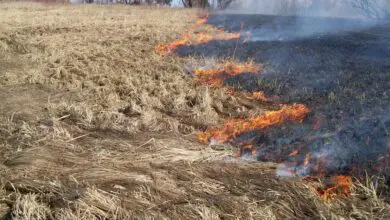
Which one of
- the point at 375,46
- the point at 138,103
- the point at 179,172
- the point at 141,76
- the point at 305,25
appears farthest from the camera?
the point at 305,25

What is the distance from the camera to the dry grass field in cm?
411

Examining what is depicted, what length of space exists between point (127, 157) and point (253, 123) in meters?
2.13

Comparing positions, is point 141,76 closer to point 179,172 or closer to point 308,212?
point 179,172

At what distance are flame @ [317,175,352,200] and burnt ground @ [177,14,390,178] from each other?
0.23 metres

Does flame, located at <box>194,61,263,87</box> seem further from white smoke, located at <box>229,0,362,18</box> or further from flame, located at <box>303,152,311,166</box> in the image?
white smoke, located at <box>229,0,362,18</box>

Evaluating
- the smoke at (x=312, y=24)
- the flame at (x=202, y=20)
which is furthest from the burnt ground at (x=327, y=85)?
the flame at (x=202, y=20)

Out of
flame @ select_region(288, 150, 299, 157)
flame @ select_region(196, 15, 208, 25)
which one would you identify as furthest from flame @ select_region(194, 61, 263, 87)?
flame @ select_region(196, 15, 208, 25)

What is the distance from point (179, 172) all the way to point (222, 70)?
5075 mm

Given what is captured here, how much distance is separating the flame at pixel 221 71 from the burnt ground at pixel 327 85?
0.27 m

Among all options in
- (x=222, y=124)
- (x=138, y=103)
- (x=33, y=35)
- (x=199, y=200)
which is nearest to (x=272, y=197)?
(x=199, y=200)

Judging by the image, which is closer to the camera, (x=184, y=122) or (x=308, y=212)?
(x=308, y=212)

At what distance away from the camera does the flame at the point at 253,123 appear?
6047 millimetres

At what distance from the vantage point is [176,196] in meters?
4.34

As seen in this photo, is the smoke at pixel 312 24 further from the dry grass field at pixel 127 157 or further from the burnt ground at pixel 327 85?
the dry grass field at pixel 127 157
